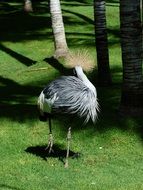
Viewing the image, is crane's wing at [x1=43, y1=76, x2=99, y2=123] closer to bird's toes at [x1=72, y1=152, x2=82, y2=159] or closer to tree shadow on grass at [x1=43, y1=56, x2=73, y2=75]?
bird's toes at [x1=72, y1=152, x2=82, y2=159]

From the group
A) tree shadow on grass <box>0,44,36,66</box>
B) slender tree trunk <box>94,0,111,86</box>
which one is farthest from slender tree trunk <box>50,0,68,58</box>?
slender tree trunk <box>94,0,111,86</box>

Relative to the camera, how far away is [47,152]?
941cm

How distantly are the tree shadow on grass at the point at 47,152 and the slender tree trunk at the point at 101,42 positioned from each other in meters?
5.21

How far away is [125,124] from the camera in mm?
10328

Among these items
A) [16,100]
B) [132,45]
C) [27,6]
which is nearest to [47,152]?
[132,45]

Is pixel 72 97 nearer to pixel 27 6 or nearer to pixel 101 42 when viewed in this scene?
pixel 101 42

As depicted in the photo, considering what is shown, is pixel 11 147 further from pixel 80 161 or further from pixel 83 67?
pixel 83 67

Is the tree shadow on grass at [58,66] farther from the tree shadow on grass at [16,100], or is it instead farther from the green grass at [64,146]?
the tree shadow on grass at [16,100]

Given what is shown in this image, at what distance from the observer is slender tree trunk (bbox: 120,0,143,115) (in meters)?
10.2

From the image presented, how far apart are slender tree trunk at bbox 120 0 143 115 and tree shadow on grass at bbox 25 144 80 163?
6.26ft

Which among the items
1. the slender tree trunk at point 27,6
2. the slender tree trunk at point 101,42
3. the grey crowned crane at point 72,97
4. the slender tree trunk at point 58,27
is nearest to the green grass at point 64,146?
the slender tree trunk at point 101,42

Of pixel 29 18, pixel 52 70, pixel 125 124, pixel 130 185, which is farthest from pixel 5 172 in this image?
pixel 29 18

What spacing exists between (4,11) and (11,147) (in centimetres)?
2446

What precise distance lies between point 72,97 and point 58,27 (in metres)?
10.7
